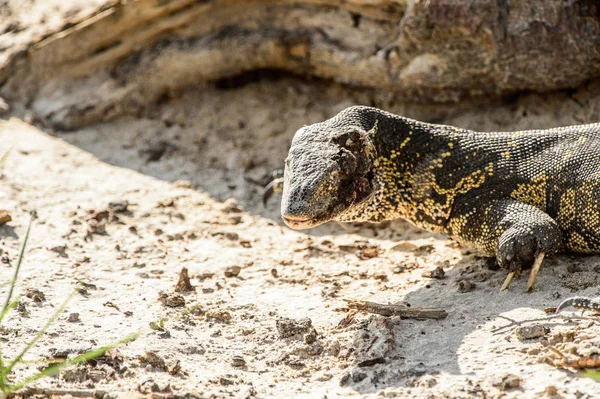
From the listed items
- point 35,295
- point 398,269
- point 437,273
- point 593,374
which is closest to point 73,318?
point 35,295

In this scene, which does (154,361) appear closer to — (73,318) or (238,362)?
(238,362)

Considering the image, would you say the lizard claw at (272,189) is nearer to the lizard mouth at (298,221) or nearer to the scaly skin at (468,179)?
the scaly skin at (468,179)

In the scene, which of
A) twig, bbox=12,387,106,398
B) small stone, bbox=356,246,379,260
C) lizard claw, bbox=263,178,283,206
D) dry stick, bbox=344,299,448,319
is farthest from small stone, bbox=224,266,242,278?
twig, bbox=12,387,106,398

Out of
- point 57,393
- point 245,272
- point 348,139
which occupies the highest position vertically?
point 348,139

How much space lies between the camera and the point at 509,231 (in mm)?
6355

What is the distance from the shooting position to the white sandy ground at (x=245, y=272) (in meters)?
5.15

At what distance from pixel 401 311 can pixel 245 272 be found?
6.07ft

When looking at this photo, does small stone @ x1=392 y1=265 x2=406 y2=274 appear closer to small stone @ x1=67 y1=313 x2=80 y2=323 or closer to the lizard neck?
the lizard neck

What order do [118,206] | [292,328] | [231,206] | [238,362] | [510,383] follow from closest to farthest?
[510,383] < [238,362] < [292,328] < [118,206] < [231,206]

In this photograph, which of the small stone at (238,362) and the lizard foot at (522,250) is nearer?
the small stone at (238,362)

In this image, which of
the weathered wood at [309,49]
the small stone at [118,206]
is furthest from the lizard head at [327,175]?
the small stone at [118,206]

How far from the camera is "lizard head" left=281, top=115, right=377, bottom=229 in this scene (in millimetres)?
5961

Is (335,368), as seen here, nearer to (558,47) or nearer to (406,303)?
(406,303)

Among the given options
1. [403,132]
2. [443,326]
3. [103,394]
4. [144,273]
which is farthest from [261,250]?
[103,394]
